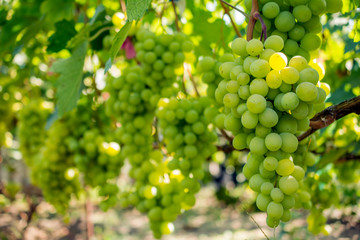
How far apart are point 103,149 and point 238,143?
938mm

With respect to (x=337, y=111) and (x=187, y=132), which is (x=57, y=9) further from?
(x=337, y=111)

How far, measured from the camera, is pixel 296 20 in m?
0.62

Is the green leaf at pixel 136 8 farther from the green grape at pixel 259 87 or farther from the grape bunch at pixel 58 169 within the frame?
the grape bunch at pixel 58 169

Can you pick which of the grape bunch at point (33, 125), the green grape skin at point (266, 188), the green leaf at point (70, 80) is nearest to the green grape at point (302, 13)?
the green grape skin at point (266, 188)

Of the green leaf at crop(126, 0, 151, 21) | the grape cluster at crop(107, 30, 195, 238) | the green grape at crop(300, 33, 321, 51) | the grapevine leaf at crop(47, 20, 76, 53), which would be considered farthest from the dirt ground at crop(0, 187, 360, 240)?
the green leaf at crop(126, 0, 151, 21)

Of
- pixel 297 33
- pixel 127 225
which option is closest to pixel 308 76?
pixel 297 33

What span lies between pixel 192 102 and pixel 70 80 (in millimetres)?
502

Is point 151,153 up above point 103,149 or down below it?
above

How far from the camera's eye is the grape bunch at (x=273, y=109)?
520mm

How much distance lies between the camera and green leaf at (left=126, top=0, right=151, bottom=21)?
0.62m

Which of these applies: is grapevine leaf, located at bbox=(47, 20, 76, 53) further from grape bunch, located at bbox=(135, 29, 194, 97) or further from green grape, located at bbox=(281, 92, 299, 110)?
green grape, located at bbox=(281, 92, 299, 110)

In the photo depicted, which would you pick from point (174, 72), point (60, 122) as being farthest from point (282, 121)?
point (60, 122)

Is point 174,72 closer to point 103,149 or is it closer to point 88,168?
point 103,149

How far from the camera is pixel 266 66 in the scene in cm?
53
